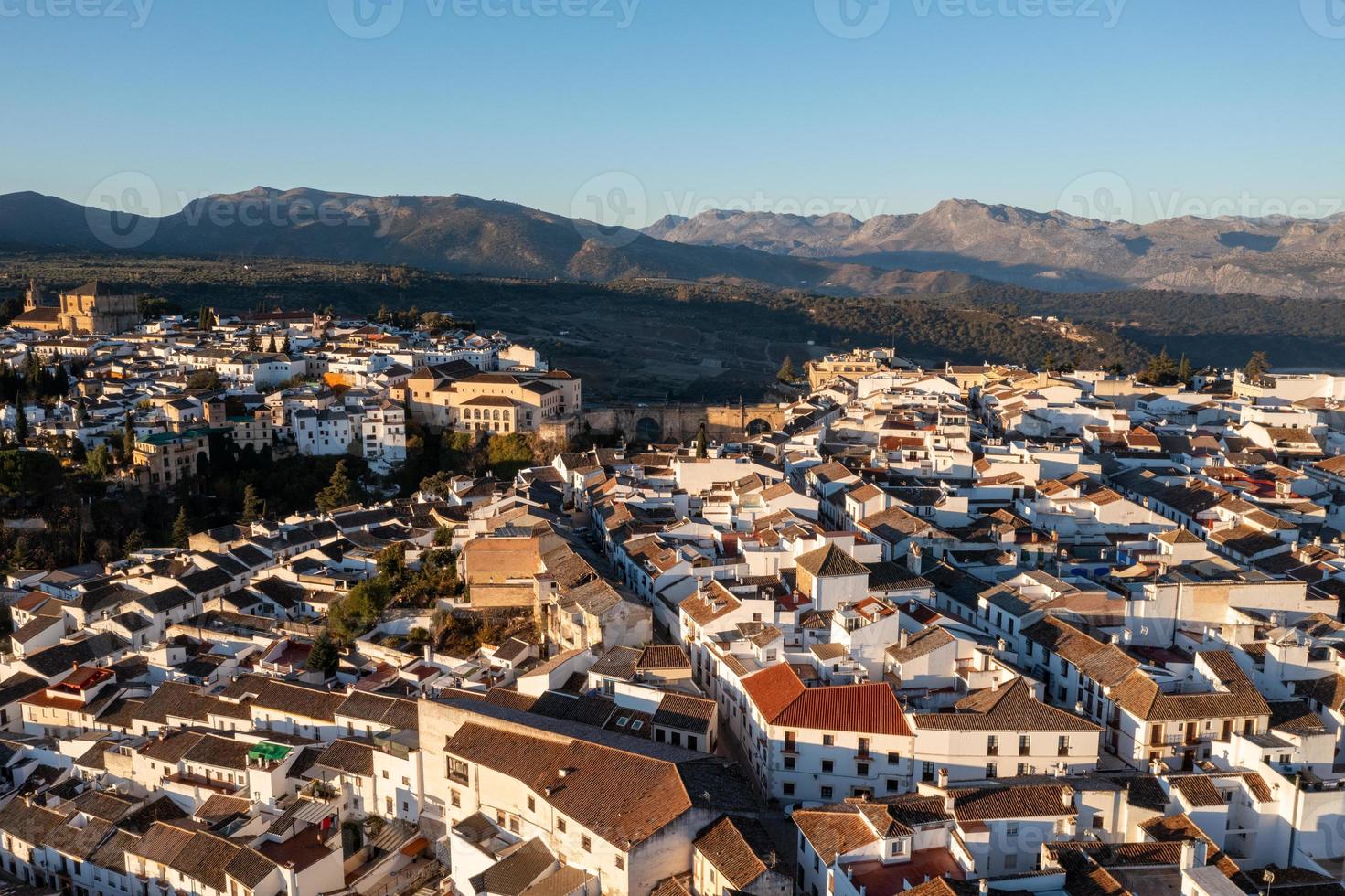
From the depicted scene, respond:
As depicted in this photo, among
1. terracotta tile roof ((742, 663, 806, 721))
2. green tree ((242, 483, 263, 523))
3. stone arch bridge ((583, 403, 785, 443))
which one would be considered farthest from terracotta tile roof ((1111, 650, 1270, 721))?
stone arch bridge ((583, 403, 785, 443))

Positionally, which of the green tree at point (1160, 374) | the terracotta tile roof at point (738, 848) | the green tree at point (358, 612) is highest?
the green tree at point (1160, 374)

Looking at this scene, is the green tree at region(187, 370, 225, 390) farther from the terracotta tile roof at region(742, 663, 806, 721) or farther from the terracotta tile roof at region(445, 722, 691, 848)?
the terracotta tile roof at region(742, 663, 806, 721)

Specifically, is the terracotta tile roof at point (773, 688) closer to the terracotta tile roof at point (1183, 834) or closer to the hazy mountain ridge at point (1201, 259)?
the terracotta tile roof at point (1183, 834)

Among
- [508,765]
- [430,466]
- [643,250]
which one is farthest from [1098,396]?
[643,250]

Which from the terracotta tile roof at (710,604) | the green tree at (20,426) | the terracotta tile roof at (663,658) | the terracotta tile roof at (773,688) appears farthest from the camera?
the green tree at (20,426)

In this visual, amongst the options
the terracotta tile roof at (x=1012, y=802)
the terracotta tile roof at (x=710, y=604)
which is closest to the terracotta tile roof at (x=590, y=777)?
the terracotta tile roof at (x=1012, y=802)

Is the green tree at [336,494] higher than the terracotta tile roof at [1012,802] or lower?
lower

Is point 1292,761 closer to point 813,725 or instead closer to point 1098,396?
point 813,725

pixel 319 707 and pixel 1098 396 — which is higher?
pixel 1098 396
